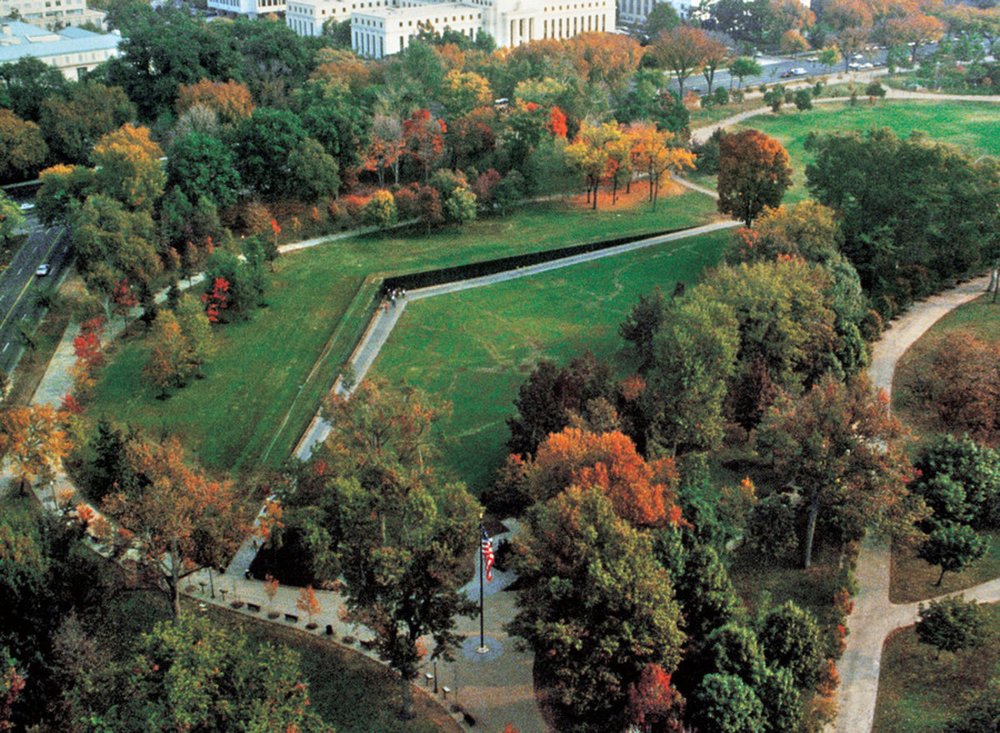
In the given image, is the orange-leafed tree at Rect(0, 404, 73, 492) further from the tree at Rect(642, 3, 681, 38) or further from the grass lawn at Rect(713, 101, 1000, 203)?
the tree at Rect(642, 3, 681, 38)

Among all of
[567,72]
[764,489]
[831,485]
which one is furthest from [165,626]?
[567,72]

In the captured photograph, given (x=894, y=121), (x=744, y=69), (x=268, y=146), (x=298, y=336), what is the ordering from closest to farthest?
1. (x=298, y=336)
2. (x=268, y=146)
3. (x=894, y=121)
4. (x=744, y=69)

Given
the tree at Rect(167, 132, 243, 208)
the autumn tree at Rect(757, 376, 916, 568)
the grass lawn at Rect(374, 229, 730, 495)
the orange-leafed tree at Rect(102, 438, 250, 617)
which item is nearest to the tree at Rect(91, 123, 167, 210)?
the tree at Rect(167, 132, 243, 208)

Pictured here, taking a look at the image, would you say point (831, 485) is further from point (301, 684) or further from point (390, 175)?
point (390, 175)

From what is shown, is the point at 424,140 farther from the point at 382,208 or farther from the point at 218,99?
the point at 218,99

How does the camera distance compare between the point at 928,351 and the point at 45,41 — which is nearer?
the point at 928,351

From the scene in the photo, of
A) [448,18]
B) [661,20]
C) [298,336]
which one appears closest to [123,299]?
[298,336]
